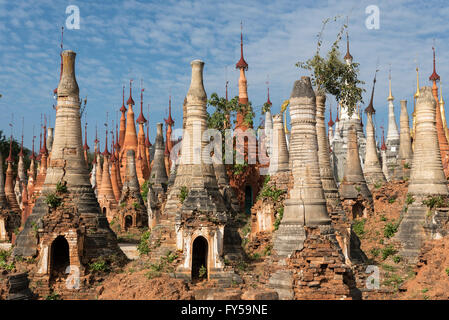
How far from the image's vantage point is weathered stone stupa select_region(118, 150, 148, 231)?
32753 mm

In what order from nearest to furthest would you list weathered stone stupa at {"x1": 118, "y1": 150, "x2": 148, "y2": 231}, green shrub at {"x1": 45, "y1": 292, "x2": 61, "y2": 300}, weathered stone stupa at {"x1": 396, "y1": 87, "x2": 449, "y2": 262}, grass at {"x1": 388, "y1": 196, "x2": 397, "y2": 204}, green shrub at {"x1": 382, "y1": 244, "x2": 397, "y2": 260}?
green shrub at {"x1": 45, "y1": 292, "x2": 61, "y2": 300} < green shrub at {"x1": 382, "y1": 244, "x2": 397, "y2": 260} < weathered stone stupa at {"x1": 396, "y1": 87, "x2": 449, "y2": 262} < grass at {"x1": 388, "y1": 196, "x2": 397, "y2": 204} < weathered stone stupa at {"x1": 118, "y1": 150, "x2": 148, "y2": 231}

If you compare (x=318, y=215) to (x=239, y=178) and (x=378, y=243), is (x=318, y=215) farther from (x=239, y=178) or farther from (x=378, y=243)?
(x=239, y=178)

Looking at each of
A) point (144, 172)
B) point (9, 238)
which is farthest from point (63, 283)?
point (144, 172)

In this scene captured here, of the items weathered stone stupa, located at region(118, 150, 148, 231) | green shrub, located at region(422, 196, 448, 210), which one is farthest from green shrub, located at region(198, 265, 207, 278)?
weathered stone stupa, located at region(118, 150, 148, 231)

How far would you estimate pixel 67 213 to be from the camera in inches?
696

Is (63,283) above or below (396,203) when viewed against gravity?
below

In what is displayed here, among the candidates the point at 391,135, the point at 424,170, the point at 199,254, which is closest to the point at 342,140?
the point at 391,135

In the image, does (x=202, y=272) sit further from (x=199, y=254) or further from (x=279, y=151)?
(x=279, y=151)

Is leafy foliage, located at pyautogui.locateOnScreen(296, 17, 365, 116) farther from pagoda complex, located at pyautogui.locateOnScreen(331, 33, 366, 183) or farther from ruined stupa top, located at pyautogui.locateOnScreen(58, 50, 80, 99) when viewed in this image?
pagoda complex, located at pyautogui.locateOnScreen(331, 33, 366, 183)

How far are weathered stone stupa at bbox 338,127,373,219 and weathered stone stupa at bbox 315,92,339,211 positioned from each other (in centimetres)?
649

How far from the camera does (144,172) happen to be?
40844 mm

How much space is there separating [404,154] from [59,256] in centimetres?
1946

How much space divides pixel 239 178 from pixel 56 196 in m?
15.9
